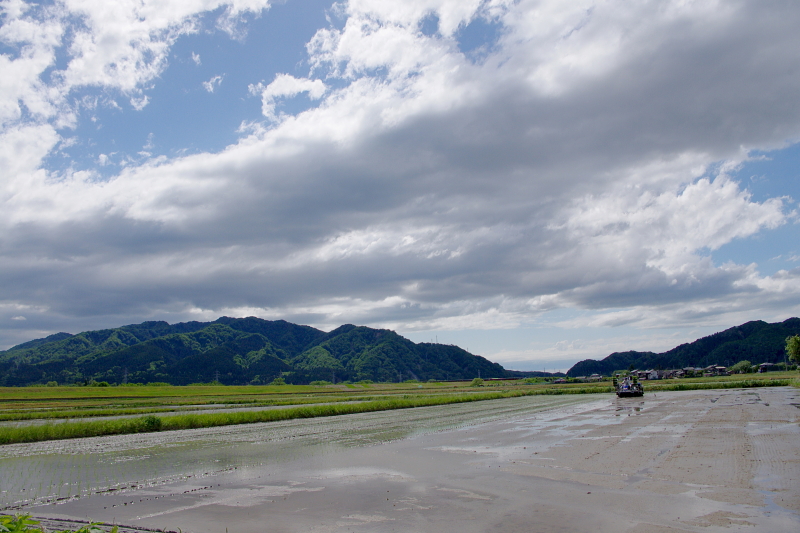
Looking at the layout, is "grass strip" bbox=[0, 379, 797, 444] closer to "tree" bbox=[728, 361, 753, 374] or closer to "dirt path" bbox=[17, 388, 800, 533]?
"dirt path" bbox=[17, 388, 800, 533]

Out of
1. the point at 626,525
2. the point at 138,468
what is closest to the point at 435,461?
the point at 626,525

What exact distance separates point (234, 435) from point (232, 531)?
20203 mm

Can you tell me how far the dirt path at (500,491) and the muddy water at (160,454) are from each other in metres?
1.21

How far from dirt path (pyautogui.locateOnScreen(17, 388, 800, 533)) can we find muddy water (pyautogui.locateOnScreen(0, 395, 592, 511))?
1.21 m

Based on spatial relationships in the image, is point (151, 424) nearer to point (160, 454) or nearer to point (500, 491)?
point (160, 454)

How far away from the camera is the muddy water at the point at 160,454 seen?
15.2m

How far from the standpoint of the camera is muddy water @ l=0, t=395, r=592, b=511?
15.2m

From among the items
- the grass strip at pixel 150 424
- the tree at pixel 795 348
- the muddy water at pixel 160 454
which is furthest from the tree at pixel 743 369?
the muddy water at pixel 160 454

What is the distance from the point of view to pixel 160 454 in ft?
71.9

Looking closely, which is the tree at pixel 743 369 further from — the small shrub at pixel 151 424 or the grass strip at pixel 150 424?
the small shrub at pixel 151 424

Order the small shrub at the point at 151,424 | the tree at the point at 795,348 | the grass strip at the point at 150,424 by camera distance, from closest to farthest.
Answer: the grass strip at the point at 150,424
the small shrub at the point at 151,424
the tree at the point at 795,348

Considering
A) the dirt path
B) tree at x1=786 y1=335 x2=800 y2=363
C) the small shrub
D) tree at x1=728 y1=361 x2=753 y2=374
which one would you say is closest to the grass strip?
the small shrub

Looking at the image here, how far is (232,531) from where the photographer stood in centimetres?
1029

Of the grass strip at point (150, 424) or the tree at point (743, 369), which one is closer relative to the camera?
the grass strip at point (150, 424)
